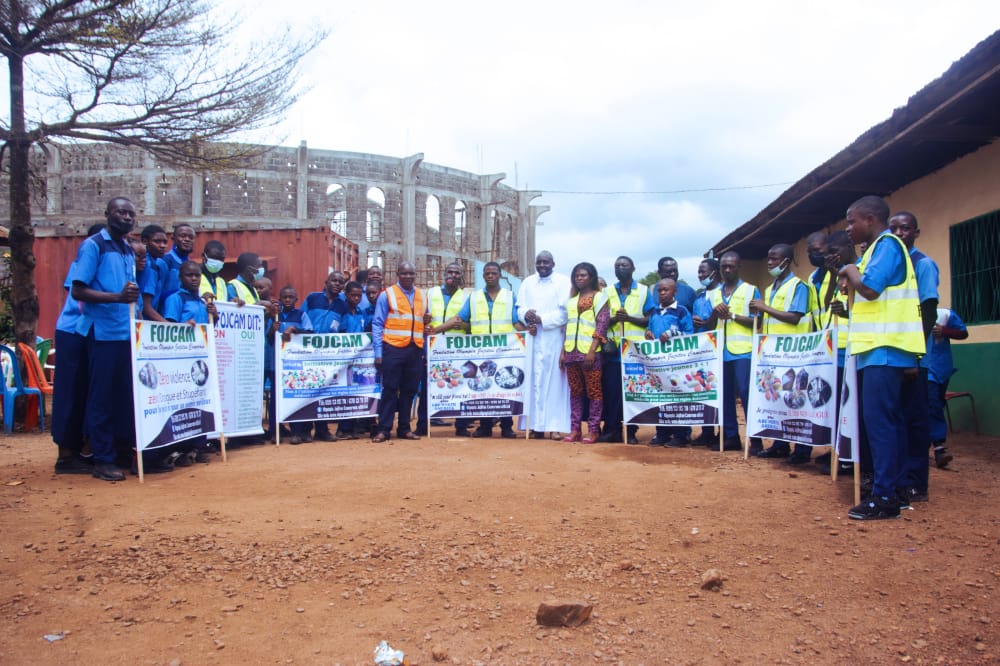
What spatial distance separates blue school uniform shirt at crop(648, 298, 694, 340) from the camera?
765cm

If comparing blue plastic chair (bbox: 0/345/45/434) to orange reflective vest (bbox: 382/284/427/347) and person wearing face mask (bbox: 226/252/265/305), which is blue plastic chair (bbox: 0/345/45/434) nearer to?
person wearing face mask (bbox: 226/252/265/305)

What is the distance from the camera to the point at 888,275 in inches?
171

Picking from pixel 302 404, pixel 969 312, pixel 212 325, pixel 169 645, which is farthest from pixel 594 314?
pixel 169 645

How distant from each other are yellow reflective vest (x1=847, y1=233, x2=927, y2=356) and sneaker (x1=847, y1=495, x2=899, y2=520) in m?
0.92

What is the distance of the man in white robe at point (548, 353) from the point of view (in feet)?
26.3

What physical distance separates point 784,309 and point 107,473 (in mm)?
5846

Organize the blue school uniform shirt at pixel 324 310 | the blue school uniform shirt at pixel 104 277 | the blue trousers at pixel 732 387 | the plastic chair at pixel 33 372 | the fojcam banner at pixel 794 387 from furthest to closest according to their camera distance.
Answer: the plastic chair at pixel 33 372 < the blue school uniform shirt at pixel 324 310 < the blue trousers at pixel 732 387 < the fojcam banner at pixel 794 387 < the blue school uniform shirt at pixel 104 277

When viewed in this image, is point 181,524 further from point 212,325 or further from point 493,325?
point 493,325

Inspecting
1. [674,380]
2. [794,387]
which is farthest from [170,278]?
[794,387]

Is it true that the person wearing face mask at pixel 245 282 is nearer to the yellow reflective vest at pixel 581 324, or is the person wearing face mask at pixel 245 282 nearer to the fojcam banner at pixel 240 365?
the fojcam banner at pixel 240 365

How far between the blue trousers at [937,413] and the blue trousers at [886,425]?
2.12 m

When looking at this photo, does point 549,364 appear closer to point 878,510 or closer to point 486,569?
point 878,510

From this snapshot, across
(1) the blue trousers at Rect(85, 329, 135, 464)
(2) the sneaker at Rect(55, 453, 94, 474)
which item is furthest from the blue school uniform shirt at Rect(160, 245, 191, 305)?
(2) the sneaker at Rect(55, 453, 94, 474)

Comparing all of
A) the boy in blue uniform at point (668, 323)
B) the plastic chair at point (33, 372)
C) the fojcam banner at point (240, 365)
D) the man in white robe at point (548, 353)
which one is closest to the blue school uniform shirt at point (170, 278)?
the fojcam banner at point (240, 365)
